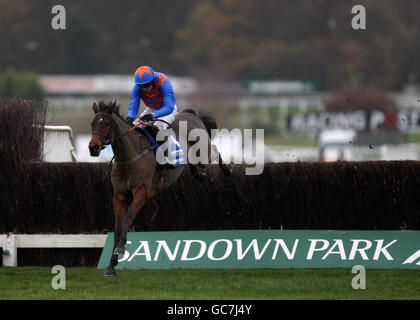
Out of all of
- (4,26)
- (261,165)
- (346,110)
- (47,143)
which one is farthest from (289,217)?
(4,26)

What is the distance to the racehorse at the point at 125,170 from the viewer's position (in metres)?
9.63

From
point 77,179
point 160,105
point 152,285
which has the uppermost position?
point 160,105

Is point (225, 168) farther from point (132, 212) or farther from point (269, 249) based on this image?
point (132, 212)

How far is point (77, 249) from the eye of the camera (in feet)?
37.4

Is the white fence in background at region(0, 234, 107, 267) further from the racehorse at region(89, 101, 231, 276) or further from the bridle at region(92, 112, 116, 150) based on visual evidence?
the bridle at region(92, 112, 116, 150)

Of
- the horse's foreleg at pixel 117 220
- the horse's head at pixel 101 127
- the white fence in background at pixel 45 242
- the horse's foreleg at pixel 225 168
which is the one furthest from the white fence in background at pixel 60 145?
the horse's head at pixel 101 127

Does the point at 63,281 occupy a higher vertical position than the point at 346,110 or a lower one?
lower

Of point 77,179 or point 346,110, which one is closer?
point 77,179

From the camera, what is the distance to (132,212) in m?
9.84

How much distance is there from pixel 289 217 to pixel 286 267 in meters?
1.24

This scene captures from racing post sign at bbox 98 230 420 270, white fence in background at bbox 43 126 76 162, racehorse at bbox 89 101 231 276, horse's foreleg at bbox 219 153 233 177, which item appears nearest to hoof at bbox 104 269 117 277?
racehorse at bbox 89 101 231 276

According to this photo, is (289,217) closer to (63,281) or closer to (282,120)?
(63,281)

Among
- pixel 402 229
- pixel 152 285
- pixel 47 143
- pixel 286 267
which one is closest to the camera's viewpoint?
pixel 152 285

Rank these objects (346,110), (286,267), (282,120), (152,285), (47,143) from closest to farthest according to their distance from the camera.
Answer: (152,285) < (286,267) < (47,143) < (346,110) < (282,120)
